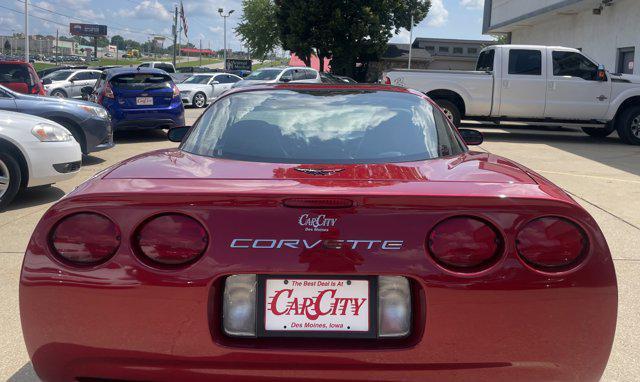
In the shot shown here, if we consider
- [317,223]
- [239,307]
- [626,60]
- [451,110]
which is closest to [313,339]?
[239,307]

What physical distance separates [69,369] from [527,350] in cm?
151

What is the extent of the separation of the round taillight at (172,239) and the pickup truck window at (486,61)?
1329cm

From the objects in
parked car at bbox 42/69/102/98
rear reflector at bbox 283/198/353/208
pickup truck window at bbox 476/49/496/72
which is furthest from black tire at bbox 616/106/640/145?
parked car at bbox 42/69/102/98

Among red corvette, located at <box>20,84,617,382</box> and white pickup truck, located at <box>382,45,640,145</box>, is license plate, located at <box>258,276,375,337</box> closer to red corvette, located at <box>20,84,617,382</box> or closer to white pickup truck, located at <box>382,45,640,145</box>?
red corvette, located at <box>20,84,617,382</box>

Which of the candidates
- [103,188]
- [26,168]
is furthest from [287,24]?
[103,188]

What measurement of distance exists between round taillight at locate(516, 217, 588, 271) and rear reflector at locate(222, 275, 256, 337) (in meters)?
0.90

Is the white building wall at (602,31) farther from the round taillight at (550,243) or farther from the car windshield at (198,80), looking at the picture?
the round taillight at (550,243)

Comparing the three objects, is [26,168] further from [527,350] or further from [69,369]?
[527,350]

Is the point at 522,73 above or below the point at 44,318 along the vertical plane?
above

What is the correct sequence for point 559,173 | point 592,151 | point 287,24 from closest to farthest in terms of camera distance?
point 559,173
point 592,151
point 287,24

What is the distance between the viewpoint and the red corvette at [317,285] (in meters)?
1.97

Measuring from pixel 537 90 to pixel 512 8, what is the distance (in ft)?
54.9

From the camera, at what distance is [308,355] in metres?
1.97

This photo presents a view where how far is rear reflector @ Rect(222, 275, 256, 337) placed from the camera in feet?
6.71
